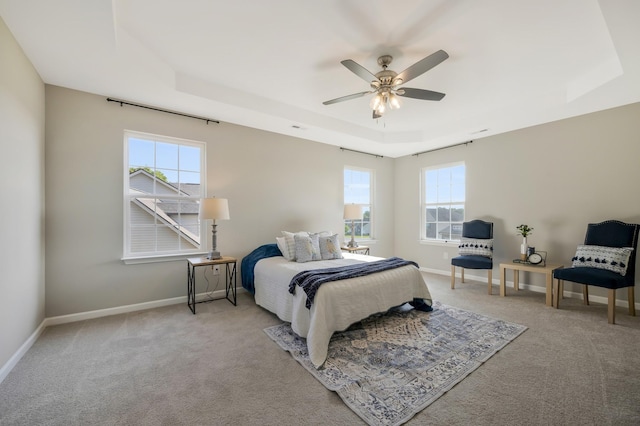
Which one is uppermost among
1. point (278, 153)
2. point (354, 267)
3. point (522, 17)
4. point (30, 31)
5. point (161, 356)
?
point (522, 17)

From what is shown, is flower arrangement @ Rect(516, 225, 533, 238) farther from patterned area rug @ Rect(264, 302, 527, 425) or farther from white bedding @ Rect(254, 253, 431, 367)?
Answer: white bedding @ Rect(254, 253, 431, 367)

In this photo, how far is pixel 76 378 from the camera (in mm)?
2055

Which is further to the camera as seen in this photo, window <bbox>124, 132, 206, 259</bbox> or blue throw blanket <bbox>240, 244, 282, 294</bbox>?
blue throw blanket <bbox>240, 244, 282, 294</bbox>

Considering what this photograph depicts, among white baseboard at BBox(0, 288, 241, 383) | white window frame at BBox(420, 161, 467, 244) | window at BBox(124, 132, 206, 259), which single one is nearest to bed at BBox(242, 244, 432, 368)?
white baseboard at BBox(0, 288, 241, 383)

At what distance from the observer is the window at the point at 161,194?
3.52 meters

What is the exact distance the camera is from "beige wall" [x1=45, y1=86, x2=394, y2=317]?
3049mm

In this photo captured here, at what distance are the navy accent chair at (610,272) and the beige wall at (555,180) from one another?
0.29 m

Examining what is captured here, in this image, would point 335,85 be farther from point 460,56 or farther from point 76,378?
point 76,378

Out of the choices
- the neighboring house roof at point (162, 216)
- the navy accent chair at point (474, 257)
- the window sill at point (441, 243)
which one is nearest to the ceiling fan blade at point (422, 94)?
the navy accent chair at point (474, 257)

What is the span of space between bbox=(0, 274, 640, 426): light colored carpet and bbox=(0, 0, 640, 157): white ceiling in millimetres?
2601

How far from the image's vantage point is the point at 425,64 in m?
2.28

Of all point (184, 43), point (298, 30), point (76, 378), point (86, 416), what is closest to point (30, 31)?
point (184, 43)

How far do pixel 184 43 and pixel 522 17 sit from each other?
9.47ft

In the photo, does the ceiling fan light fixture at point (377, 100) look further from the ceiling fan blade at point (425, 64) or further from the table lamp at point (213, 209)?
the table lamp at point (213, 209)
